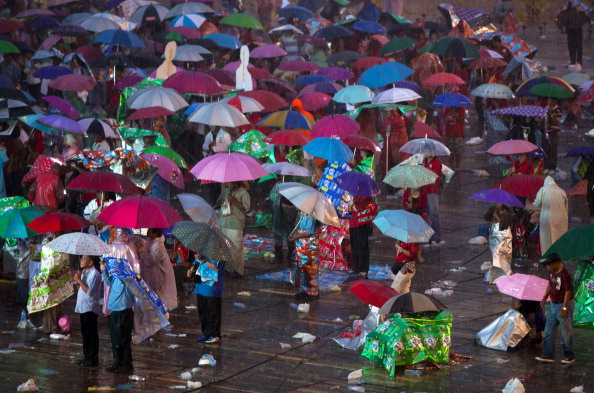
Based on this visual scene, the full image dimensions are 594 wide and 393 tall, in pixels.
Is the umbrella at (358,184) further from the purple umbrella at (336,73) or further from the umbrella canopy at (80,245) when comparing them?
the purple umbrella at (336,73)

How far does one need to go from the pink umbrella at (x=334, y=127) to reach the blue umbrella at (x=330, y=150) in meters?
1.63

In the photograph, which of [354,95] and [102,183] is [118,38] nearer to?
[354,95]

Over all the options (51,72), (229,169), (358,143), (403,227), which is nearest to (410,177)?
(358,143)

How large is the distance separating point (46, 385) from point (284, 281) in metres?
5.02

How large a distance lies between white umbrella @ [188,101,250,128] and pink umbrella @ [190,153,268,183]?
311 centimetres

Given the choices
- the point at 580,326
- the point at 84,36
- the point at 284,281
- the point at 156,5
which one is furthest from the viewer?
the point at 156,5

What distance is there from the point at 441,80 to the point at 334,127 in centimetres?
627

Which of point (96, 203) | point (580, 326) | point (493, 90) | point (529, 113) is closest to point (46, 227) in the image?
point (96, 203)

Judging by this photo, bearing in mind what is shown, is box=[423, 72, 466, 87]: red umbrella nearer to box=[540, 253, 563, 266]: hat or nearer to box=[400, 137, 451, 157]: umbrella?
box=[400, 137, 451, 157]: umbrella

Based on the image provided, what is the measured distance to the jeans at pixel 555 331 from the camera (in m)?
12.1

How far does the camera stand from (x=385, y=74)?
2225cm

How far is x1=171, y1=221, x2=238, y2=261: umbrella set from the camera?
1240 cm

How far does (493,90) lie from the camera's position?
2305 centimetres

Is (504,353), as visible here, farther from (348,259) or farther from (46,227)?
(46,227)
